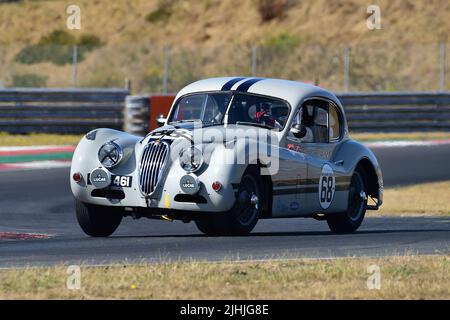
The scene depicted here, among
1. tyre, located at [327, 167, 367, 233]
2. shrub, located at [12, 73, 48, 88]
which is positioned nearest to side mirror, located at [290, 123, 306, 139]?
tyre, located at [327, 167, 367, 233]

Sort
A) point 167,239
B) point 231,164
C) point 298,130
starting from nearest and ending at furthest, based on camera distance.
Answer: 1. point 231,164
2. point 167,239
3. point 298,130

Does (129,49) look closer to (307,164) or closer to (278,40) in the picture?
(278,40)

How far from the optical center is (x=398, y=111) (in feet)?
93.0

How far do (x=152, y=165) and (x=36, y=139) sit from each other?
15038 millimetres

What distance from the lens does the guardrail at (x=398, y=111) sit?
2781 cm

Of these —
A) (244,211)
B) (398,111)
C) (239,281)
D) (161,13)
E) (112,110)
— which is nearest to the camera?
(239,281)

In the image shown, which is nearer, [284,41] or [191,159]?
[191,159]

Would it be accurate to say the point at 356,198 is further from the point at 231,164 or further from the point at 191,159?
the point at 191,159

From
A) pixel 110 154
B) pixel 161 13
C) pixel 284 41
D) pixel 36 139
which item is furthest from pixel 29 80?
pixel 110 154

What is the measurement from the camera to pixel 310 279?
8.70 metres

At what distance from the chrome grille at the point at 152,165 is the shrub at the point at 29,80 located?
29.3m

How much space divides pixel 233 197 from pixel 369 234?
90.7 inches
